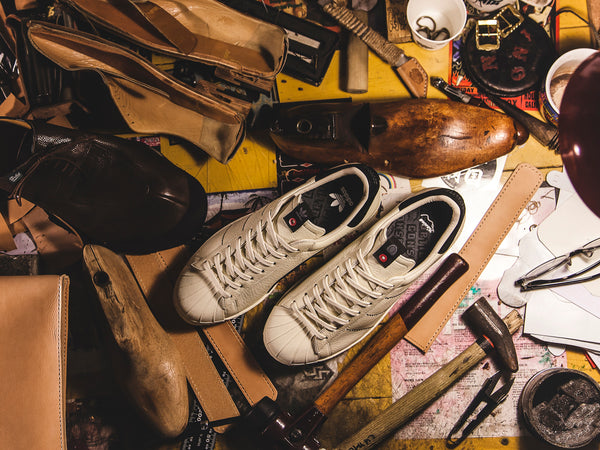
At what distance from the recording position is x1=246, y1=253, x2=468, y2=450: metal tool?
1498mm

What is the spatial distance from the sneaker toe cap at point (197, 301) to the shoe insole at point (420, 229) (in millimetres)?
744

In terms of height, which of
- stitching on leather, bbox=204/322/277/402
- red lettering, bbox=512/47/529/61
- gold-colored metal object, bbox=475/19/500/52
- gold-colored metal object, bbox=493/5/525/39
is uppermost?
gold-colored metal object, bbox=493/5/525/39

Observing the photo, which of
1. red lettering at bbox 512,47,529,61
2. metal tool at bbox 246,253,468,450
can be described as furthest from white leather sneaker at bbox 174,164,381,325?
red lettering at bbox 512,47,529,61

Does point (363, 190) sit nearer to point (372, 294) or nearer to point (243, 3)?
point (372, 294)

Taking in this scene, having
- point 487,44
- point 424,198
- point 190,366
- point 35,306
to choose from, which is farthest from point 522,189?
point 35,306

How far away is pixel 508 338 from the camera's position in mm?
1628

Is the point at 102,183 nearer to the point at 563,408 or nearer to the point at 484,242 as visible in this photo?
the point at 484,242

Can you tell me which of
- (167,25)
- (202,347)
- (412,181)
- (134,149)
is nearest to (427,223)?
(412,181)

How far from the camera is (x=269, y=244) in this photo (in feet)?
5.08

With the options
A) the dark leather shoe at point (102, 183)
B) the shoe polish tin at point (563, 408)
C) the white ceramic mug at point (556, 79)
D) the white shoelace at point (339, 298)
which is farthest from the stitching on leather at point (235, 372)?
the white ceramic mug at point (556, 79)

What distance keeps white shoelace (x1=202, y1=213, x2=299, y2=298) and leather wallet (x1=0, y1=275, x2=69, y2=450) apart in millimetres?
528

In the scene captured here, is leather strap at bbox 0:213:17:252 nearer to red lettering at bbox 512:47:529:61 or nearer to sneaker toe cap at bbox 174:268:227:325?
sneaker toe cap at bbox 174:268:227:325

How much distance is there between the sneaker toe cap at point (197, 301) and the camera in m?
1.55

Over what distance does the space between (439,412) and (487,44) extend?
1.59 metres
